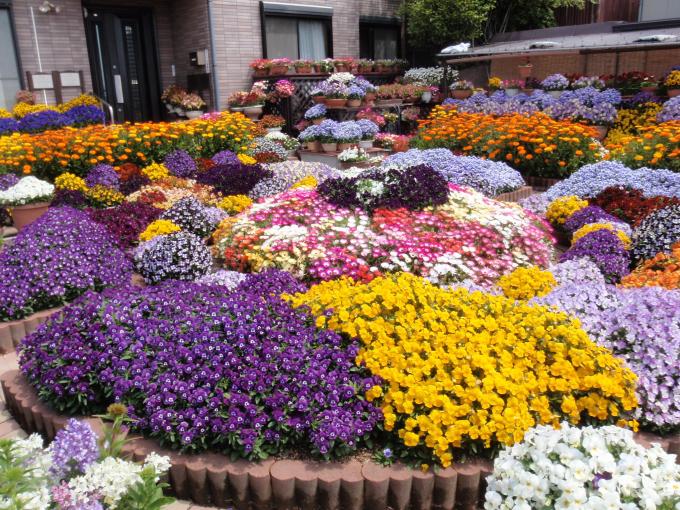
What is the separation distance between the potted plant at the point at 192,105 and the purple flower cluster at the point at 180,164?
5.06 metres

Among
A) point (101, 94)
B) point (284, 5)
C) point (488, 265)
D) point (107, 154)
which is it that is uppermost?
point (284, 5)

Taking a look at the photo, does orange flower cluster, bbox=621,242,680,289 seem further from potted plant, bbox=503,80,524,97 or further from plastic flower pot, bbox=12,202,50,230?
potted plant, bbox=503,80,524,97

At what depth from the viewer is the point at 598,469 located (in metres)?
2.07

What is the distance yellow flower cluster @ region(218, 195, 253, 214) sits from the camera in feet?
23.8

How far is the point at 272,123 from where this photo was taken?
1425cm

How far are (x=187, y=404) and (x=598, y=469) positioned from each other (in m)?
1.86

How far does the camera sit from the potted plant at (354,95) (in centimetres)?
1408

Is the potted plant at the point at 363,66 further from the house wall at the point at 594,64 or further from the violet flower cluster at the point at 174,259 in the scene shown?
the violet flower cluster at the point at 174,259

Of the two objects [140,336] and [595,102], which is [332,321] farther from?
[595,102]

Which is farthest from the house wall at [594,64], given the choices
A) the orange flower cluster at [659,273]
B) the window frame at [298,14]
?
the orange flower cluster at [659,273]

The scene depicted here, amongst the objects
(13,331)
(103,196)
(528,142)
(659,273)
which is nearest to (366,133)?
(528,142)

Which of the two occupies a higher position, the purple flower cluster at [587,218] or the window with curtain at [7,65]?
the window with curtain at [7,65]

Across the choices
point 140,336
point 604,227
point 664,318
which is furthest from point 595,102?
point 140,336

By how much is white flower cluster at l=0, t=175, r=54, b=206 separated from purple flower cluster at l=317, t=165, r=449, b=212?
3.26m
